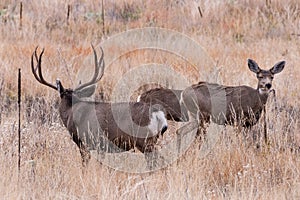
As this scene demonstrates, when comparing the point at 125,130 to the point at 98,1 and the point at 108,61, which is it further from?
the point at 98,1

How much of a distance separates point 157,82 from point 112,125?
3249mm

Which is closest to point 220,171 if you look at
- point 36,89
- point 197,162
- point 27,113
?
point 197,162

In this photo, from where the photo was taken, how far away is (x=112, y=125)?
6816mm

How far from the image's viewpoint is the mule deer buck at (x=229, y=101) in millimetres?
8000

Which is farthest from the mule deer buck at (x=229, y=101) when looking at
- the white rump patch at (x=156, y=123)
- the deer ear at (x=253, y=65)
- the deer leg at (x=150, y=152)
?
the deer leg at (x=150, y=152)

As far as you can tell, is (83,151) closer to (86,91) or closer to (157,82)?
(86,91)

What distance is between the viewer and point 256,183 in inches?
231

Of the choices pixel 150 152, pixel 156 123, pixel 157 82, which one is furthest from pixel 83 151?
pixel 157 82

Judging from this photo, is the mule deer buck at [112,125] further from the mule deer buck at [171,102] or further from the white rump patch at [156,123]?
the mule deer buck at [171,102]

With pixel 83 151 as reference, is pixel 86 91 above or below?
above

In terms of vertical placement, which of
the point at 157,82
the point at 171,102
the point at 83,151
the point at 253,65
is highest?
the point at 253,65

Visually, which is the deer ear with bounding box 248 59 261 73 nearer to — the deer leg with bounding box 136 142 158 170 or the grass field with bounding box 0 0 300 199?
the grass field with bounding box 0 0 300 199

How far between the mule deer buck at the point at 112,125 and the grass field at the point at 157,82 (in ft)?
0.71

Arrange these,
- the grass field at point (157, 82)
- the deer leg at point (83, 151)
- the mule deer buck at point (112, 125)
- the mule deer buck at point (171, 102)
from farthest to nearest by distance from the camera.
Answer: the mule deer buck at point (171, 102), the mule deer buck at point (112, 125), the deer leg at point (83, 151), the grass field at point (157, 82)
